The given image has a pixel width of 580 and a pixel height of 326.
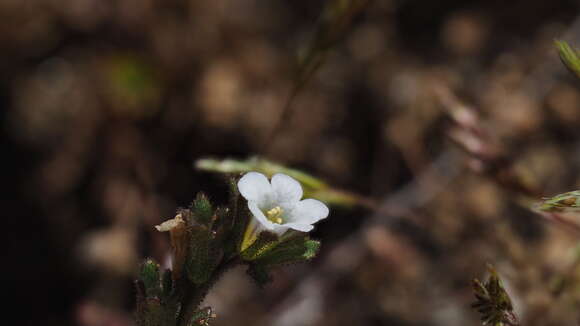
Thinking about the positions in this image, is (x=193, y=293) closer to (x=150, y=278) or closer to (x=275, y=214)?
(x=150, y=278)

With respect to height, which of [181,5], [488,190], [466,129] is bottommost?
[466,129]

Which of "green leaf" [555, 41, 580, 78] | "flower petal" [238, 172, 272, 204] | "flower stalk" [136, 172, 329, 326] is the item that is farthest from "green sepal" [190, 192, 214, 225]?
"green leaf" [555, 41, 580, 78]

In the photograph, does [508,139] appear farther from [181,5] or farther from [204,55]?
[181,5]

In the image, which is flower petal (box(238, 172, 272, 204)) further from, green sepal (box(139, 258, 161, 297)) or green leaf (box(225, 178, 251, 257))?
green sepal (box(139, 258, 161, 297))

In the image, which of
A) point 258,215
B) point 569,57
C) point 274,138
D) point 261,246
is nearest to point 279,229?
point 261,246

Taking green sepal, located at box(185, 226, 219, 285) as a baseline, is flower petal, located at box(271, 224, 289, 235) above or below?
above

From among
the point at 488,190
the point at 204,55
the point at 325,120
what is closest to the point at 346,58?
the point at 325,120
